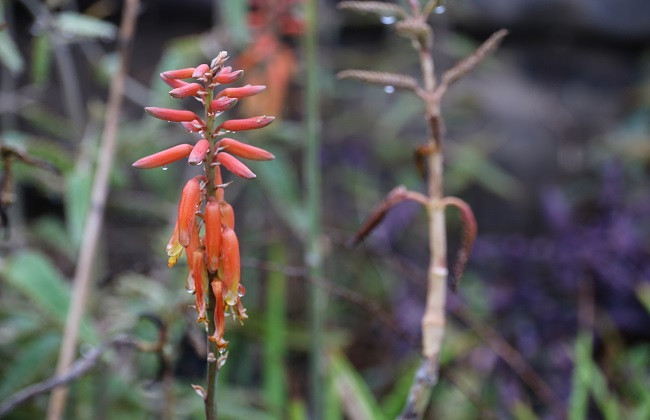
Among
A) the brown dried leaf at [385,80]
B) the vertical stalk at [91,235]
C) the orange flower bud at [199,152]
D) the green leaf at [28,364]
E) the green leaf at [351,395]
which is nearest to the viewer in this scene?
the orange flower bud at [199,152]

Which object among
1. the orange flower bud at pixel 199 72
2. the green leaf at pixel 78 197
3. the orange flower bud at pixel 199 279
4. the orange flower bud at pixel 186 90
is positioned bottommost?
the green leaf at pixel 78 197

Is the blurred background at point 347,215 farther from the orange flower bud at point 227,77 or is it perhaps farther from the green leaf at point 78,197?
the orange flower bud at point 227,77

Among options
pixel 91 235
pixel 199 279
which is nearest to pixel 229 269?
pixel 199 279

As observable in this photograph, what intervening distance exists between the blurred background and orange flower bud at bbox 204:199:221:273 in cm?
25

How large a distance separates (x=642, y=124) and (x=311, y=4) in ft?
5.74

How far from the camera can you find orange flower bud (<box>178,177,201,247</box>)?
1.33 feet

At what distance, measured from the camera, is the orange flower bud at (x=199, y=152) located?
371mm

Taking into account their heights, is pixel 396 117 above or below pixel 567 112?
above

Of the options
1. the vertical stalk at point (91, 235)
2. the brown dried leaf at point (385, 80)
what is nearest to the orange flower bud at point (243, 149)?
the brown dried leaf at point (385, 80)

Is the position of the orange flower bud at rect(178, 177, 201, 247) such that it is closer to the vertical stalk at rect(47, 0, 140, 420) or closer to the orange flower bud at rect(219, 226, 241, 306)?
the orange flower bud at rect(219, 226, 241, 306)

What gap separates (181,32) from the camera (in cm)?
215

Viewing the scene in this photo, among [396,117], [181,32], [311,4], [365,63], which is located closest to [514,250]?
[396,117]

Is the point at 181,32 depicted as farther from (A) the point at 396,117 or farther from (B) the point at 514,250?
(B) the point at 514,250

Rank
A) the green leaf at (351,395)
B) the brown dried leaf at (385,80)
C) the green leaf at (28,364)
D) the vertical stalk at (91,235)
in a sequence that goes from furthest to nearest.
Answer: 1. the green leaf at (351,395)
2. the green leaf at (28,364)
3. the vertical stalk at (91,235)
4. the brown dried leaf at (385,80)
